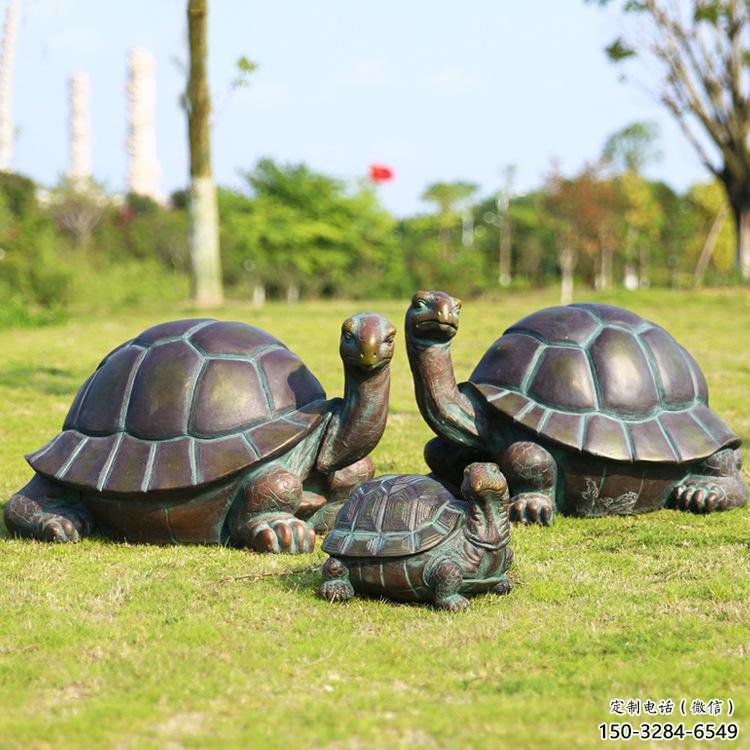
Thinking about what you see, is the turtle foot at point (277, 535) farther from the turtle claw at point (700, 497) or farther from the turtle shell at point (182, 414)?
the turtle claw at point (700, 497)

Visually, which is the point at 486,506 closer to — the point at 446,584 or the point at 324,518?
the point at 446,584

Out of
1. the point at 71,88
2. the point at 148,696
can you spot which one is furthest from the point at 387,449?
the point at 71,88

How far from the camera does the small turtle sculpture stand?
4582 millimetres

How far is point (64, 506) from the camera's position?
593 cm

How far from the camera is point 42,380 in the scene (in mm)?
11102

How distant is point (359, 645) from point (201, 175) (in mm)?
14424

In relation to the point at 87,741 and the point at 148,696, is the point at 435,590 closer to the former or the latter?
the point at 148,696

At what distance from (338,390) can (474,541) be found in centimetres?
635

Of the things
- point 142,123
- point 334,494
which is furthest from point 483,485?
point 142,123

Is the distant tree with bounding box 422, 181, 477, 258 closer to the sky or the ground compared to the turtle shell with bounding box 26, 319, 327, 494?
closer to the sky

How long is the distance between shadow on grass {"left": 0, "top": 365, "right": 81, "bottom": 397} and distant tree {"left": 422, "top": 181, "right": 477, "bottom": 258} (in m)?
57.4

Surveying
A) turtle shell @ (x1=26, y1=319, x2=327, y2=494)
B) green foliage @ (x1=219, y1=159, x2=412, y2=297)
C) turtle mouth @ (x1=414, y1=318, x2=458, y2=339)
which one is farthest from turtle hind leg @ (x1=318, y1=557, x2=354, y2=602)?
green foliage @ (x1=219, y1=159, x2=412, y2=297)

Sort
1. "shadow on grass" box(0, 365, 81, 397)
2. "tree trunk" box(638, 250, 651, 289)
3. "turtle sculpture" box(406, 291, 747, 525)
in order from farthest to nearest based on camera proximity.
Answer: "tree trunk" box(638, 250, 651, 289), "shadow on grass" box(0, 365, 81, 397), "turtle sculpture" box(406, 291, 747, 525)

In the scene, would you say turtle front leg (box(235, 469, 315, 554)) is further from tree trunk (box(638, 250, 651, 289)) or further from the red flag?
tree trunk (box(638, 250, 651, 289))
